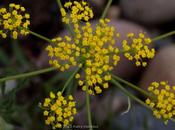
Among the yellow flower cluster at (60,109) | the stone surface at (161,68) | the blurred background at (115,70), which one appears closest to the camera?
the yellow flower cluster at (60,109)

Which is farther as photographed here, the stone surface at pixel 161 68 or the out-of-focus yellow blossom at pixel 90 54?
the stone surface at pixel 161 68

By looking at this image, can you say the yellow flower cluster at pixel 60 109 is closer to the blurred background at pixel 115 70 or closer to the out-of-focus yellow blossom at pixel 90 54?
the out-of-focus yellow blossom at pixel 90 54

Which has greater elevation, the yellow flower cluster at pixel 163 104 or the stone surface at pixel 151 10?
the stone surface at pixel 151 10

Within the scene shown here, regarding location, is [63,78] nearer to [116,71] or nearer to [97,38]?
[116,71]

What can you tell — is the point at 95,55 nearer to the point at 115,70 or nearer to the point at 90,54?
the point at 90,54

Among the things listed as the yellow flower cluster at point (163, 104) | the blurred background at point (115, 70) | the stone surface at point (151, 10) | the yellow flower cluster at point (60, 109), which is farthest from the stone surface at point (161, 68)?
the yellow flower cluster at point (60, 109)

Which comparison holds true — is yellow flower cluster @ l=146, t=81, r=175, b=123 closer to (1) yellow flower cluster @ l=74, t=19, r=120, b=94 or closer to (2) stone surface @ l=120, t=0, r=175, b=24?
(1) yellow flower cluster @ l=74, t=19, r=120, b=94

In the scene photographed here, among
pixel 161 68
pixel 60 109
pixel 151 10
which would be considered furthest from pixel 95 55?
pixel 151 10
